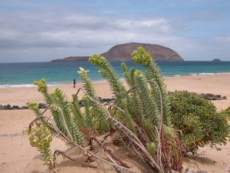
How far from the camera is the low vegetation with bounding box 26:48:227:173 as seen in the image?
477 centimetres

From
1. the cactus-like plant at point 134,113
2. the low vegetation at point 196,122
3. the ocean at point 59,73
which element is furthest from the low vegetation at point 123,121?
the ocean at point 59,73

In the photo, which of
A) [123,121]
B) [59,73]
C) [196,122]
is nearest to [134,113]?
[123,121]

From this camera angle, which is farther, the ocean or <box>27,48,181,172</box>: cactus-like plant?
the ocean

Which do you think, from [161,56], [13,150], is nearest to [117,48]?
[161,56]

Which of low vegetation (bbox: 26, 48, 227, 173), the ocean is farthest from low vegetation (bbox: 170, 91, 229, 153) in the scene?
the ocean

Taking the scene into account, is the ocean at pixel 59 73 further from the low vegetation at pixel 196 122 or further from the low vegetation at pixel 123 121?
the low vegetation at pixel 123 121

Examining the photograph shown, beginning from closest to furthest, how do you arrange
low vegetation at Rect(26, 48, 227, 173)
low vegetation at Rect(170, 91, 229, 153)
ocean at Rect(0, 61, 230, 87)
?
low vegetation at Rect(26, 48, 227, 173) < low vegetation at Rect(170, 91, 229, 153) < ocean at Rect(0, 61, 230, 87)

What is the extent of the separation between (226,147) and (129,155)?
3558mm

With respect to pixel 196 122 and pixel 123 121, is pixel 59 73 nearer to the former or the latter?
pixel 196 122

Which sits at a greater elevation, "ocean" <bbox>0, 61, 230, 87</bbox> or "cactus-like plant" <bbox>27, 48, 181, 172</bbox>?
"cactus-like plant" <bbox>27, 48, 181, 172</bbox>

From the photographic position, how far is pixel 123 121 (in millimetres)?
5348

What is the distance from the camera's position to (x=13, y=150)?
9.19 metres

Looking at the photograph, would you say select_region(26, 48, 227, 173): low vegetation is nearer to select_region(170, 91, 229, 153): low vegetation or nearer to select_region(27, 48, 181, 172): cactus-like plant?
select_region(27, 48, 181, 172): cactus-like plant

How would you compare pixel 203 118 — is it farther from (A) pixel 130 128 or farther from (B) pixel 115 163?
(B) pixel 115 163
